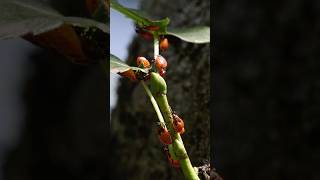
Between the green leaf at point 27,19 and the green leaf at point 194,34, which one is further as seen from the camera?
the green leaf at point 194,34

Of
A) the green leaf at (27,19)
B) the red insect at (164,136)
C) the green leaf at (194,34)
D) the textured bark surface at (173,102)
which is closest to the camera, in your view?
the green leaf at (27,19)

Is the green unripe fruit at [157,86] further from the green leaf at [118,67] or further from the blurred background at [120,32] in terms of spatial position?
the blurred background at [120,32]

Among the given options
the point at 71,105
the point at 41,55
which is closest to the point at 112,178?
the point at 71,105
